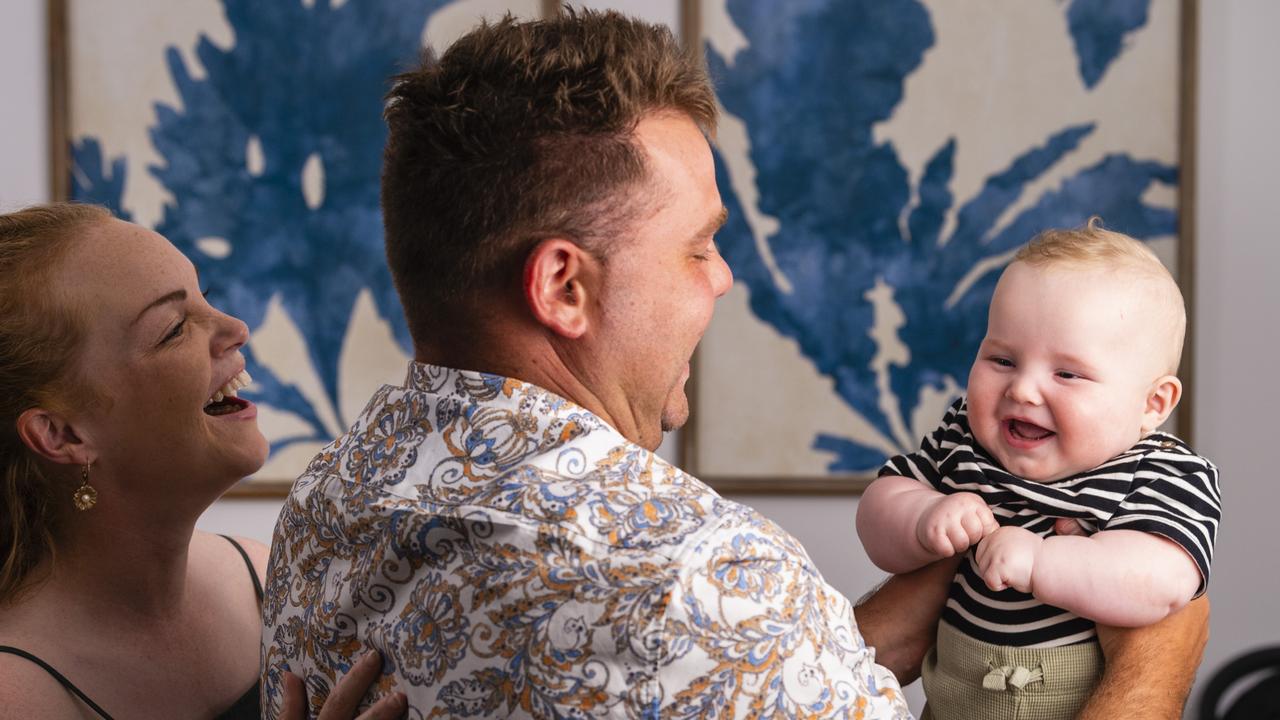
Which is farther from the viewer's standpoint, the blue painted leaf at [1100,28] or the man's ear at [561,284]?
the blue painted leaf at [1100,28]

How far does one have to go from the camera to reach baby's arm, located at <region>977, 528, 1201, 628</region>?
1235 mm

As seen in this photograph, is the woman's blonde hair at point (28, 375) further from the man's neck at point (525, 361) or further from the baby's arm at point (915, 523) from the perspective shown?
the baby's arm at point (915, 523)

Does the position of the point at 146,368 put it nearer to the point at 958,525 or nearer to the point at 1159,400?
the point at 958,525

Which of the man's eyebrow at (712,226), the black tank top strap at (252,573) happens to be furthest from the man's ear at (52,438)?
the man's eyebrow at (712,226)

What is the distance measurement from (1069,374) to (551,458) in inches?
29.7

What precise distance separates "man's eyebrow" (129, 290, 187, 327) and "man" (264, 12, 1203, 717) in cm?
59

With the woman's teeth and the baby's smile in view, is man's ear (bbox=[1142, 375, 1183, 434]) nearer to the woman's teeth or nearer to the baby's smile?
the baby's smile

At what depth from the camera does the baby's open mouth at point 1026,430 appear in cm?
135

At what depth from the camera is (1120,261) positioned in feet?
4.45

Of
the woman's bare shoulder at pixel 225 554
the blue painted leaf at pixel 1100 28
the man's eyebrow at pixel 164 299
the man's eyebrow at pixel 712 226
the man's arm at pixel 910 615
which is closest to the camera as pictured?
the man's eyebrow at pixel 712 226

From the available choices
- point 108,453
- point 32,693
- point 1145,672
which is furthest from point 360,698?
point 1145,672

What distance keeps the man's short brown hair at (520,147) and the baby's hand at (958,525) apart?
592 millimetres

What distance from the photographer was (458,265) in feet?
3.36

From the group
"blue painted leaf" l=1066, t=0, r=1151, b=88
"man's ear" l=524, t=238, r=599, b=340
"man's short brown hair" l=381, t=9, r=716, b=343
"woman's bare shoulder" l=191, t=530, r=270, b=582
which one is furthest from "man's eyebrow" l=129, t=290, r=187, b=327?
"blue painted leaf" l=1066, t=0, r=1151, b=88
